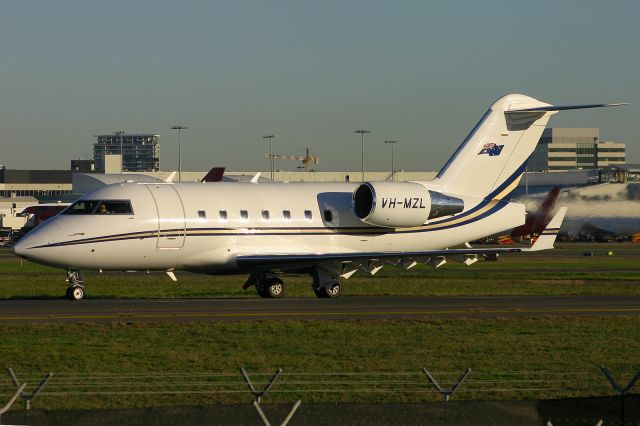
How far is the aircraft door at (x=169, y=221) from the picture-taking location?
3688 cm

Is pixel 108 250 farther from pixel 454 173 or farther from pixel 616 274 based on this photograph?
pixel 616 274

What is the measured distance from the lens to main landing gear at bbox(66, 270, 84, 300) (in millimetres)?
36034

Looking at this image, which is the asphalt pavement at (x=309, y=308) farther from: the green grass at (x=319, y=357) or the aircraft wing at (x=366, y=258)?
the green grass at (x=319, y=357)

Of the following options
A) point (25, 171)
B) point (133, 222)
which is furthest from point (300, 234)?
point (25, 171)

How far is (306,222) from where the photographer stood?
3966cm

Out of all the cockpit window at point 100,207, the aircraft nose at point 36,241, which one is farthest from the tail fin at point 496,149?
the aircraft nose at point 36,241

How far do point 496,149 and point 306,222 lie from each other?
8.41 metres

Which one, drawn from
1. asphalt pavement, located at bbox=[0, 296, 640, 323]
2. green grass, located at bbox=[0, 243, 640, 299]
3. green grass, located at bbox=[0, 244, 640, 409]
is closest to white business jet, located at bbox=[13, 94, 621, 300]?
asphalt pavement, located at bbox=[0, 296, 640, 323]

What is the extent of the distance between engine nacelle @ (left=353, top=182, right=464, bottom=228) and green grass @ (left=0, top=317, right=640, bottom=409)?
34.9ft

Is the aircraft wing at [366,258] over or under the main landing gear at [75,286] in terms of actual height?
over

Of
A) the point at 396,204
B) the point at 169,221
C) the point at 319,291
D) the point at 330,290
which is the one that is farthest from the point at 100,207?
the point at 396,204

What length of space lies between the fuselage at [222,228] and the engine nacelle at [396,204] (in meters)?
0.44

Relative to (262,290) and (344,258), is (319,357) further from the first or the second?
(262,290)

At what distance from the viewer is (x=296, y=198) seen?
40.1 m
